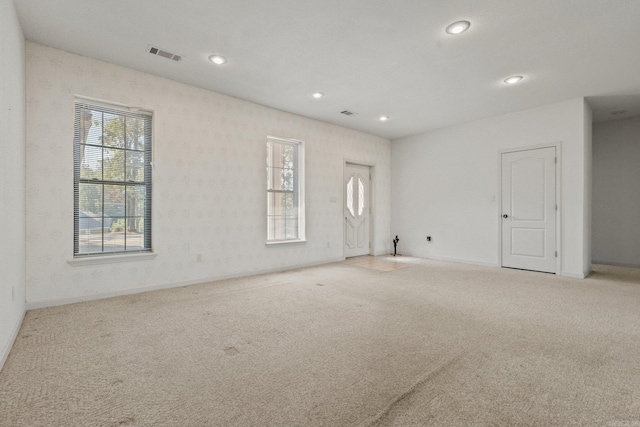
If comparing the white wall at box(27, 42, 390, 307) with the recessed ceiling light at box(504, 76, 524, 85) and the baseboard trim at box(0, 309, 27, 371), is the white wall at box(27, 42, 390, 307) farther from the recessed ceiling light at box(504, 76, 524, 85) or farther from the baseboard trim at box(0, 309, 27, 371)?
the recessed ceiling light at box(504, 76, 524, 85)

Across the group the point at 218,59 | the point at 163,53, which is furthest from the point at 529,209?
the point at 163,53

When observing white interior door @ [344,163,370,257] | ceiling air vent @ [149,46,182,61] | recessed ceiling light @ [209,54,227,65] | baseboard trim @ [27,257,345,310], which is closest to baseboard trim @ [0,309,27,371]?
baseboard trim @ [27,257,345,310]

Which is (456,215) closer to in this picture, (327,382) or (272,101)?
(272,101)

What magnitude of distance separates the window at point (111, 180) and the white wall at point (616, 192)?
8.27 meters

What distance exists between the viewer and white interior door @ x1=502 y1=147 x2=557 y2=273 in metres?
5.27

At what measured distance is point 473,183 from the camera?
625cm

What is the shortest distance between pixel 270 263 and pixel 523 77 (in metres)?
4.65

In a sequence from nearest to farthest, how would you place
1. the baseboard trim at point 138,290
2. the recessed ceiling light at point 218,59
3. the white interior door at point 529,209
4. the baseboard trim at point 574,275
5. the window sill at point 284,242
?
the baseboard trim at point 138,290
the recessed ceiling light at point 218,59
the baseboard trim at point 574,275
the white interior door at point 529,209
the window sill at point 284,242

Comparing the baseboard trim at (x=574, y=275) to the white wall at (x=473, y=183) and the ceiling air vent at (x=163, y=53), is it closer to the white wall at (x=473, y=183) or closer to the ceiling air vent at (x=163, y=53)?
the white wall at (x=473, y=183)

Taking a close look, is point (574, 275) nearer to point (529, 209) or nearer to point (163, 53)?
point (529, 209)

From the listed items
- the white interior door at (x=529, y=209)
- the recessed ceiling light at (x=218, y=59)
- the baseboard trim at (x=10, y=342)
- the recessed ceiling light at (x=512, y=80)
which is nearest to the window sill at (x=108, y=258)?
the baseboard trim at (x=10, y=342)

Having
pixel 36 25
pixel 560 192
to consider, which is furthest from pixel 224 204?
pixel 560 192

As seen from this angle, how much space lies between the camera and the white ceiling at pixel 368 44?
9.12 ft

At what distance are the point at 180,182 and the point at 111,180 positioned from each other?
2.65 feet
